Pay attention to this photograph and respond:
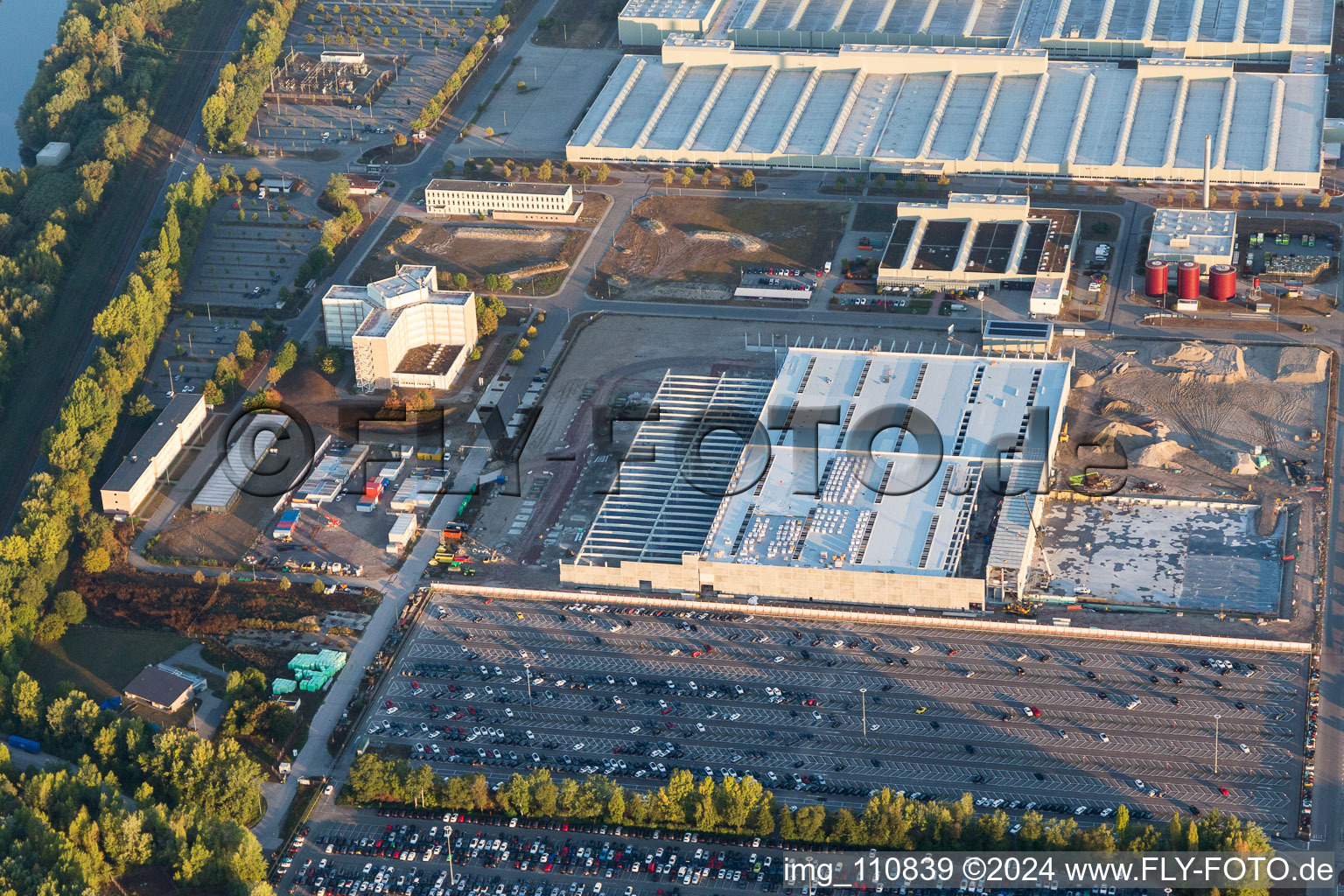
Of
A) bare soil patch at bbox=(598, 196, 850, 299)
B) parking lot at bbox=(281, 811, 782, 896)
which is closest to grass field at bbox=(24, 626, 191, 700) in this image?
parking lot at bbox=(281, 811, 782, 896)

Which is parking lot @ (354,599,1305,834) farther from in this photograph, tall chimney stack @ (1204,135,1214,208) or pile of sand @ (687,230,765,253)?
tall chimney stack @ (1204,135,1214,208)

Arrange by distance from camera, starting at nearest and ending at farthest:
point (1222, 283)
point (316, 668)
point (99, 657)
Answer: point (316, 668)
point (99, 657)
point (1222, 283)

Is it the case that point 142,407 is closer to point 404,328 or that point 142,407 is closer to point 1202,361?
point 404,328

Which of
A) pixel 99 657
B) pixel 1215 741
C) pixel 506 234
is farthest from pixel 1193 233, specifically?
pixel 99 657

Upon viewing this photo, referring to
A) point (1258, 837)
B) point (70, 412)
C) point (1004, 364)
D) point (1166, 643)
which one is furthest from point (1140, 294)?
point (70, 412)

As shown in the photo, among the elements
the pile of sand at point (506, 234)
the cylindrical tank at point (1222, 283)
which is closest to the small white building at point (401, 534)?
the pile of sand at point (506, 234)
